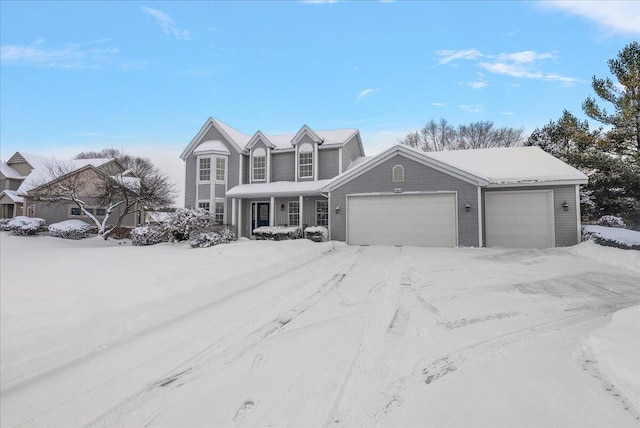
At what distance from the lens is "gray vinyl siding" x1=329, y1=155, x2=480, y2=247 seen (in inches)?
515

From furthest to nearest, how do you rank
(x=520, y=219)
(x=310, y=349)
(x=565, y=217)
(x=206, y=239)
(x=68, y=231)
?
(x=68, y=231)
(x=520, y=219)
(x=565, y=217)
(x=206, y=239)
(x=310, y=349)

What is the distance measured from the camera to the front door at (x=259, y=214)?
18859 mm

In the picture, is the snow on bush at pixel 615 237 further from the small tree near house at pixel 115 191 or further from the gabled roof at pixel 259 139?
the small tree near house at pixel 115 191

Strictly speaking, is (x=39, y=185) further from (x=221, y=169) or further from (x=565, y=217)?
(x=565, y=217)

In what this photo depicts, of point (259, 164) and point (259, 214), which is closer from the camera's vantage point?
point (259, 214)

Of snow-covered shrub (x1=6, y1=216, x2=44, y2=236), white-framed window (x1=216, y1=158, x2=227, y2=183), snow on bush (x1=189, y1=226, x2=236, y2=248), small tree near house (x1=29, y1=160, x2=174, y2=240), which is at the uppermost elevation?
white-framed window (x1=216, y1=158, x2=227, y2=183)

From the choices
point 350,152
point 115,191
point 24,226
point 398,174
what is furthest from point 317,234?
point 24,226

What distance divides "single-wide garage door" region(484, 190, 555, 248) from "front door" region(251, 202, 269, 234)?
11.6 metres

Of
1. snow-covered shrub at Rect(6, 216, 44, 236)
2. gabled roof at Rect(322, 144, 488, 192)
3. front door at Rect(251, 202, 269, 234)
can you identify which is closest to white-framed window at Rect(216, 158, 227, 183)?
front door at Rect(251, 202, 269, 234)

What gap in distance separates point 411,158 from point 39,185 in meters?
24.9

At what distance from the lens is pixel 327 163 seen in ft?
61.3

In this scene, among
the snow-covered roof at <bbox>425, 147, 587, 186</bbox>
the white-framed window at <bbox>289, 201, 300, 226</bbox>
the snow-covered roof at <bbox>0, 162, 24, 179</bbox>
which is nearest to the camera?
the snow-covered roof at <bbox>425, 147, 587, 186</bbox>

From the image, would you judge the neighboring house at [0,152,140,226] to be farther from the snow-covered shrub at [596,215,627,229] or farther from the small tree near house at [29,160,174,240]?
the snow-covered shrub at [596,215,627,229]

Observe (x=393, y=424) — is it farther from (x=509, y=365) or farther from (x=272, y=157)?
(x=272, y=157)
